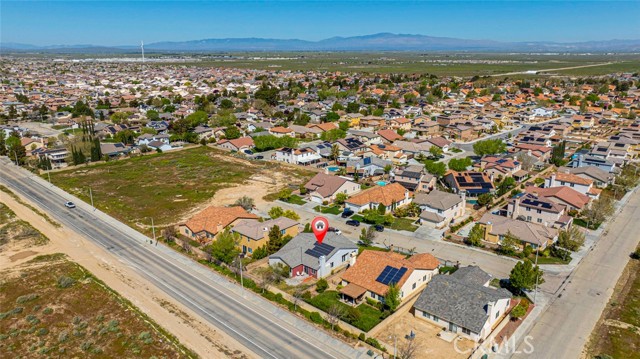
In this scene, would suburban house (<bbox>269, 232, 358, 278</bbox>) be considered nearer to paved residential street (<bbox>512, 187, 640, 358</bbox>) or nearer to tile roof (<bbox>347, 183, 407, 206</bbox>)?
tile roof (<bbox>347, 183, 407, 206</bbox>)

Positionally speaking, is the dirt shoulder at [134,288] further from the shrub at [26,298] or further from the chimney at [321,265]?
the chimney at [321,265]

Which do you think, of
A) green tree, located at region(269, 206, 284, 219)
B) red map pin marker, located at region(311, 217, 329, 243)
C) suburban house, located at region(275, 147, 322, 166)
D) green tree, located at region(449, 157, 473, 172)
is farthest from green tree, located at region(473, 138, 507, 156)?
red map pin marker, located at region(311, 217, 329, 243)

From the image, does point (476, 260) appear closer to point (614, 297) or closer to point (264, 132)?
point (614, 297)

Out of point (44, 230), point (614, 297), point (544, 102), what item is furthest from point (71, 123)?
point (544, 102)

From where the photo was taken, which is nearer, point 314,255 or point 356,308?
point 356,308

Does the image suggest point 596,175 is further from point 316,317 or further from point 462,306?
point 316,317

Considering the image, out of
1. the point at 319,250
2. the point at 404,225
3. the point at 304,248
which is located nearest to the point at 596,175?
the point at 404,225

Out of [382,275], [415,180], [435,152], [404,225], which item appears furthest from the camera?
[435,152]
